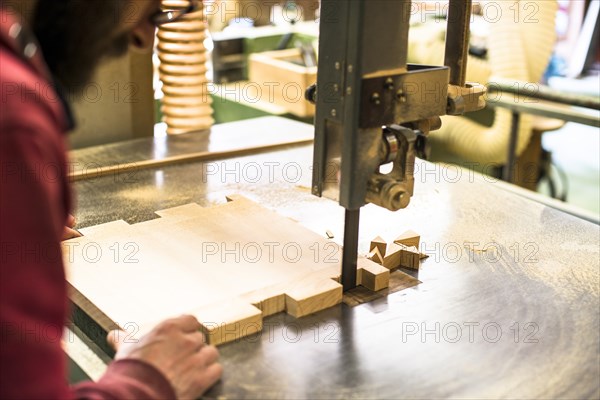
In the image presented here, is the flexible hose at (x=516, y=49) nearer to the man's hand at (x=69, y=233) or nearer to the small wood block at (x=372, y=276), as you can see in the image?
the small wood block at (x=372, y=276)

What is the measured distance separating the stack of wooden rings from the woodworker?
1233 mm

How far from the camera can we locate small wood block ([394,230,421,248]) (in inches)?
54.3

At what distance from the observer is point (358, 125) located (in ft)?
3.58

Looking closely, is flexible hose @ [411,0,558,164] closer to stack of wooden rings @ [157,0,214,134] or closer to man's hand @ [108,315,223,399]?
stack of wooden rings @ [157,0,214,134]

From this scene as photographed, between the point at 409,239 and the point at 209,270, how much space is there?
384mm

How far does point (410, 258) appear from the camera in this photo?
133 centimetres

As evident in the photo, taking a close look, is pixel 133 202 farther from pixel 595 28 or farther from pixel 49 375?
pixel 595 28

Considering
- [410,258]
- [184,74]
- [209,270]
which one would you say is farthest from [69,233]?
[184,74]

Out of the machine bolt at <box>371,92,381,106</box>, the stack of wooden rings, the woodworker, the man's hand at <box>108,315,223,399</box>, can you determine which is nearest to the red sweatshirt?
the woodworker

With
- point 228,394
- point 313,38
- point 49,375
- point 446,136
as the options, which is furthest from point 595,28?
point 49,375

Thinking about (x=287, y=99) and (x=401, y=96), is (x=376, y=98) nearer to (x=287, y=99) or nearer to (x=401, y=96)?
(x=401, y=96)

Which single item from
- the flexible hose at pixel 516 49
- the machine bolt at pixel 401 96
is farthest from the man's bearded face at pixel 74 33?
the flexible hose at pixel 516 49

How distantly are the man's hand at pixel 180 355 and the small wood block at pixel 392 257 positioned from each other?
407 millimetres

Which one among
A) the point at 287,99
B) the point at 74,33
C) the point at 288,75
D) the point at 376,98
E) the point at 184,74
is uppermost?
the point at 74,33
